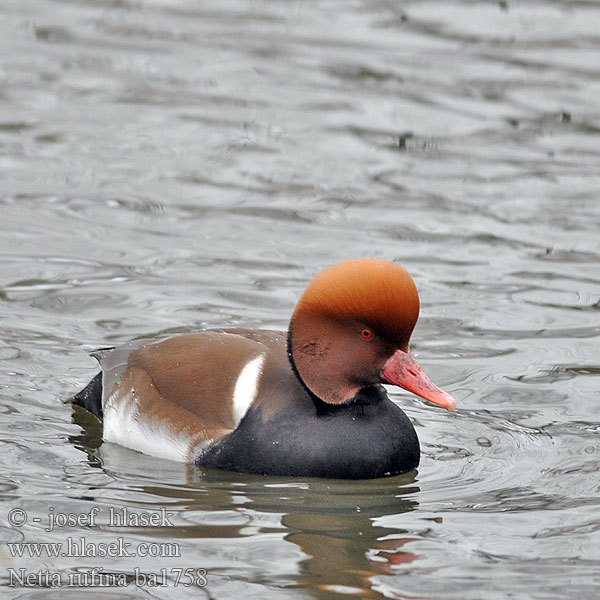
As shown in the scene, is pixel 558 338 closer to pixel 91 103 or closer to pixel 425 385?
pixel 425 385

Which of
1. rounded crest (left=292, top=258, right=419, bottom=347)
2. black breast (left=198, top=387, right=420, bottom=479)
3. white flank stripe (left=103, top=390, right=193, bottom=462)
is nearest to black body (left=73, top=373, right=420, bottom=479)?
black breast (left=198, top=387, right=420, bottom=479)

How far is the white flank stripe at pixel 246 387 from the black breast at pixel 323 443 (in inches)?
2.0

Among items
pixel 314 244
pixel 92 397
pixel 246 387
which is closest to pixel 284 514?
pixel 246 387

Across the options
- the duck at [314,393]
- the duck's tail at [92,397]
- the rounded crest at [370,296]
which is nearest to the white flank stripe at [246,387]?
the duck at [314,393]

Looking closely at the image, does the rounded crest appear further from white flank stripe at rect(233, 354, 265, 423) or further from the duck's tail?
the duck's tail

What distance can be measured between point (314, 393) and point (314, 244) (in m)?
3.70

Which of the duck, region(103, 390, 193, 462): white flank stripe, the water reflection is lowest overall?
the water reflection

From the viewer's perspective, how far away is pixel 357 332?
22.2 ft

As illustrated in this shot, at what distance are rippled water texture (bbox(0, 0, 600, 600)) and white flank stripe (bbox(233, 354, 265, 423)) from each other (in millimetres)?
345

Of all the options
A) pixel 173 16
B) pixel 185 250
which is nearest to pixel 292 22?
pixel 173 16

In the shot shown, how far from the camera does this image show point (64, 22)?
15.8 meters

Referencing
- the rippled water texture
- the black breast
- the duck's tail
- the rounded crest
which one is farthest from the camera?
the duck's tail

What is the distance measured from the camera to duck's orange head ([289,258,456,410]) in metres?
6.57

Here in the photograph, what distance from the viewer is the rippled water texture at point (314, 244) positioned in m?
6.26
